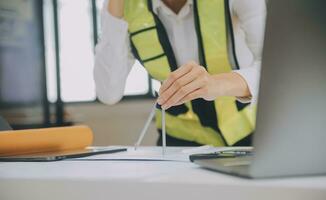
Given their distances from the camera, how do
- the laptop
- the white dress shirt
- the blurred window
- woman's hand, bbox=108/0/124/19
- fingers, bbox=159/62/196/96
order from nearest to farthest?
1. the laptop
2. fingers, bbox=159/62/196/96
3. the white dress shirt
4. woman's hand, bbox=108/0/124/19
5. the blurred window

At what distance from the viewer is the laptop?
38 centimetres

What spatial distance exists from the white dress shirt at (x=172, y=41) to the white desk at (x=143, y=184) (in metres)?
0.57

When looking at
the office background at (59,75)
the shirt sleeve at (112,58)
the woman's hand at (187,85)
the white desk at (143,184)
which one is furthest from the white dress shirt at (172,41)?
the office background at (59,75)

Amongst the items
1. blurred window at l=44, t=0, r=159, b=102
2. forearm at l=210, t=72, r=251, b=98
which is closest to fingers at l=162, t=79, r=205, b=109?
forearm at l=210, t=72, r=251, b=98

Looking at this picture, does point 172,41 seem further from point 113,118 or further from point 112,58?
point 113,118

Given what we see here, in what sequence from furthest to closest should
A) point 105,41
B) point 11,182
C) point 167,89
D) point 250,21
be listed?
point 105,41 < point 250,21 < point 167,89 < point 11,182

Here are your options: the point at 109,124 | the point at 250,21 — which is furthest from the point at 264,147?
the point at 109,124

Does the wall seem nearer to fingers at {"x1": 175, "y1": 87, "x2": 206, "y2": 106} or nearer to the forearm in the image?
the forearm

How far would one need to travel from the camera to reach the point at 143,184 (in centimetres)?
45

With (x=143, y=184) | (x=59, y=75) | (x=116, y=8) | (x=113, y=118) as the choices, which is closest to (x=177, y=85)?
(x=143, y=184)

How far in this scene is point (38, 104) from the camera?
3.46 metres

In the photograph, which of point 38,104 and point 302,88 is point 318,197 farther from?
point 38,104

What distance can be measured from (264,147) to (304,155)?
4 cm

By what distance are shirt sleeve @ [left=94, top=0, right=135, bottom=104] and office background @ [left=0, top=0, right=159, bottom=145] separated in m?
1.79
